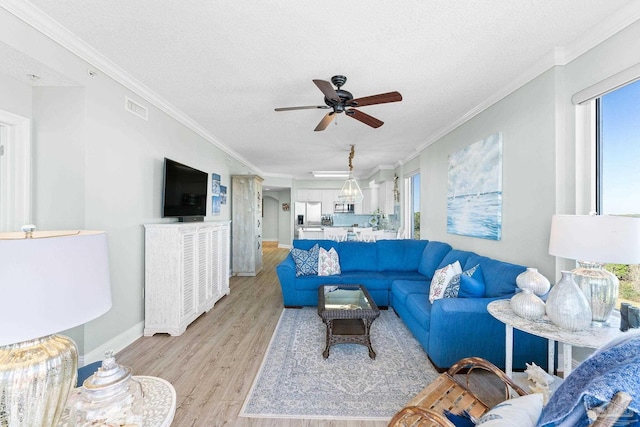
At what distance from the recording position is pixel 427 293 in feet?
10.2

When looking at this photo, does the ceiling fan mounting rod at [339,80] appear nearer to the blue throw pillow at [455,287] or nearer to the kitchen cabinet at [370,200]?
the blue throw pillow at [455,287]

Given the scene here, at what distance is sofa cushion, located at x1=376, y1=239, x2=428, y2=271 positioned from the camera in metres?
4.37

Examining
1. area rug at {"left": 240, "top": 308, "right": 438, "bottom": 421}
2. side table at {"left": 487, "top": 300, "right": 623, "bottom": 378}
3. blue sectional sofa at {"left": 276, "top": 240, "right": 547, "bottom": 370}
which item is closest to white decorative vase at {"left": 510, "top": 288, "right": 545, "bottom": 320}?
side table at {"left": 487, "top": 300, "right": 623, "bottom": 378}

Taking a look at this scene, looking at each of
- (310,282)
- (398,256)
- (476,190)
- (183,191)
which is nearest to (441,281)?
(476,190)

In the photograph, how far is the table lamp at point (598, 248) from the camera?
4.77ft

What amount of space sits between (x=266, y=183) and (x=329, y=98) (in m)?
7.03

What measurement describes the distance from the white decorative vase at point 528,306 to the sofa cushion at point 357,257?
256cm

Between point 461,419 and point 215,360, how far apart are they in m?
2.14

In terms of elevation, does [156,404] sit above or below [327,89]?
below

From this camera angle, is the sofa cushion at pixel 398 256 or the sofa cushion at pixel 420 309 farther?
the sofa cushion at pixel 398 256

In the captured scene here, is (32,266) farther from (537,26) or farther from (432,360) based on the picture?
(537,26)

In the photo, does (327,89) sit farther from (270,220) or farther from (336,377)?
(270,220)

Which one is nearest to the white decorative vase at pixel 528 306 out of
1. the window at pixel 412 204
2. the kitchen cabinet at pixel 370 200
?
the window at pixel 412 204

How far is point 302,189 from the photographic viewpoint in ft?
33.6
